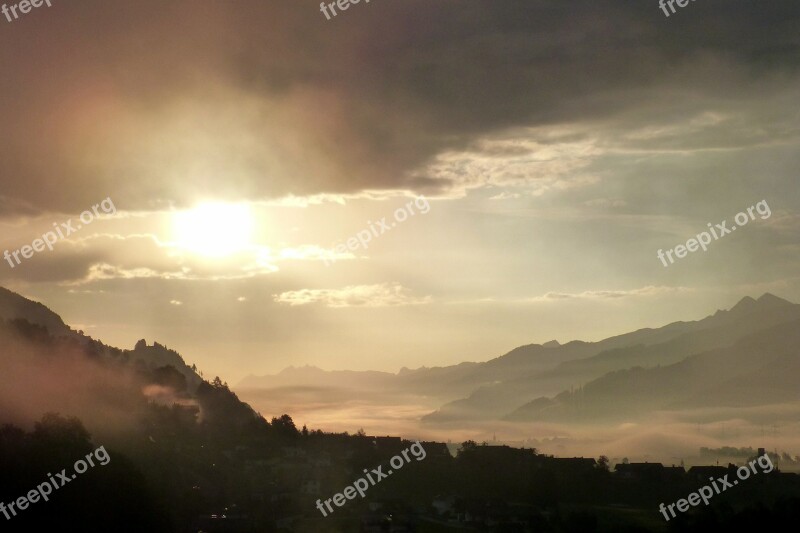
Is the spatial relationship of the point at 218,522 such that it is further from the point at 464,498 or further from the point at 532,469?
the point at 532,469

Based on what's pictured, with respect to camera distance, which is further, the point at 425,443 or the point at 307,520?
the point at 425,443

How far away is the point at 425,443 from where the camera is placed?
181 meters

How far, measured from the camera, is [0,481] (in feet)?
287

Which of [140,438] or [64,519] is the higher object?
[140,438]

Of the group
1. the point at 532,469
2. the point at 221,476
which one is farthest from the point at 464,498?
the point at 221,476

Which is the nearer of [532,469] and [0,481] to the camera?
[0,481]

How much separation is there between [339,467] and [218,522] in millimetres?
54406

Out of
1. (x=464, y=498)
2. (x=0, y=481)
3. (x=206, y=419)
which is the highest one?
(x=206, y=419)

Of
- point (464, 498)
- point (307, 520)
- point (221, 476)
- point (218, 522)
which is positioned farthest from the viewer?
point (221, 476)

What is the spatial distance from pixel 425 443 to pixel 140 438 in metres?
61.3

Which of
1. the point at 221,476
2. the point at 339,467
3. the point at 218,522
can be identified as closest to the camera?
the point at 218,522

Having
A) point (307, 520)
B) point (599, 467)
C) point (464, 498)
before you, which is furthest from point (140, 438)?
point (599, 467)

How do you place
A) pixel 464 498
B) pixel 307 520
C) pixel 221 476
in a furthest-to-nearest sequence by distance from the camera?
pixel 221 476 → pixel 464 498 → pixel 307 520

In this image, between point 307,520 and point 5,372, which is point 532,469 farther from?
point 5,372
